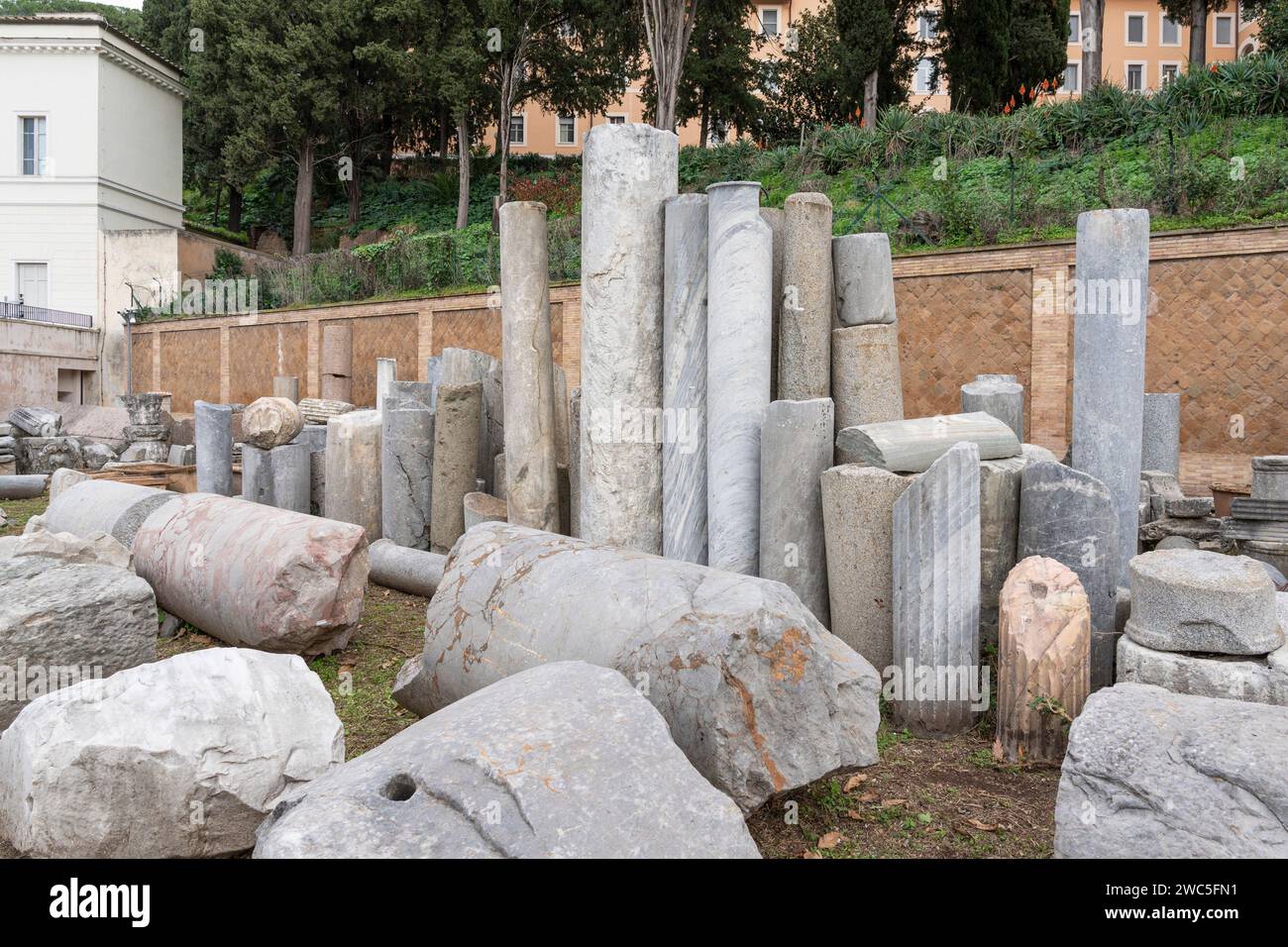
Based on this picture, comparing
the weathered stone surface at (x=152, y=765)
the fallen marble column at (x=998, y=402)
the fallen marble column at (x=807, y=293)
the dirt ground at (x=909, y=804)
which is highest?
the fallen marble column at (x=807, y=293)

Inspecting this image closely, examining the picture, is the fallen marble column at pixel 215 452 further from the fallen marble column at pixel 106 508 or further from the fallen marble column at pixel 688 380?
the fallen marble column at pixel 688 380

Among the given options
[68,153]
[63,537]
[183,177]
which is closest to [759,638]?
[63,537]

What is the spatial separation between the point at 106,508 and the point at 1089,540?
23.6ft

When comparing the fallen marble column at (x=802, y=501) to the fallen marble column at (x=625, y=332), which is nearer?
the fallen marble column at (x=802, y=501)

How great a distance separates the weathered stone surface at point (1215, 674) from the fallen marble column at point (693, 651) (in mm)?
1308

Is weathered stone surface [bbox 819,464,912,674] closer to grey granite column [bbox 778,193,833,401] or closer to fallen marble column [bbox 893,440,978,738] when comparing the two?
fallen marble column [bbox 893,440,978,738]

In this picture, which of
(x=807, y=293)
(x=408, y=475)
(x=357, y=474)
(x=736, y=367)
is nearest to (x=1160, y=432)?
(x=807, y=293)

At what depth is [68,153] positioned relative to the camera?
89.0ft

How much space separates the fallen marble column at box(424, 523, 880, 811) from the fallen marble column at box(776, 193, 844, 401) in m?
2.31

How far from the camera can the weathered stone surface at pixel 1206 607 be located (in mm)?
4074

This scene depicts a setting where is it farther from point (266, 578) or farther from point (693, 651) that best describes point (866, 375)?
point (266, 578)

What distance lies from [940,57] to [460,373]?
20.9m

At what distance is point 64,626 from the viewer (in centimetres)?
487

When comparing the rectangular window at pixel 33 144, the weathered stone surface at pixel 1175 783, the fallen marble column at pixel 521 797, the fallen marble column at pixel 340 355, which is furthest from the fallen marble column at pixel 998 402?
the rectangular window at pixel 33 144
